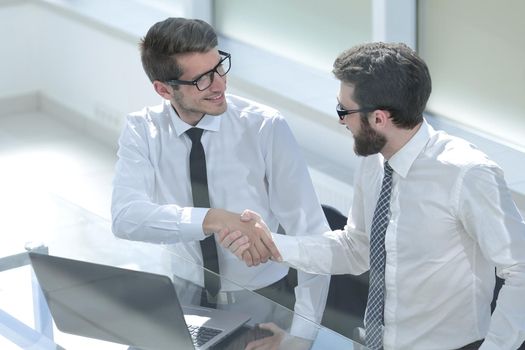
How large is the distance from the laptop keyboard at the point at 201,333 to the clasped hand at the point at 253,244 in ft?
1.16

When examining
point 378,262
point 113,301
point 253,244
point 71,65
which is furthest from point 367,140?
point 71,65

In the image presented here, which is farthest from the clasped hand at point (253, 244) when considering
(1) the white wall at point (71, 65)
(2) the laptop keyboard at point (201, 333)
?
(1) the white wall at point (71, 65)

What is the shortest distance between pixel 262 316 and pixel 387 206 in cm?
42

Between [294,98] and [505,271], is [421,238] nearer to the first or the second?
[505,271]

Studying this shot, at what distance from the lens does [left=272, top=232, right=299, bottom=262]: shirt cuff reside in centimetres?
279

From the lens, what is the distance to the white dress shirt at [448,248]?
2.40 metres

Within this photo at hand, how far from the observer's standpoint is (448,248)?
2527 mm

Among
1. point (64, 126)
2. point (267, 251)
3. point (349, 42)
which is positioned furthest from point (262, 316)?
point (64, 126)

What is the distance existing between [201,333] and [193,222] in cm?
48

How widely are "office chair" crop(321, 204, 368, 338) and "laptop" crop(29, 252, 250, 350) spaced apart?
566mm

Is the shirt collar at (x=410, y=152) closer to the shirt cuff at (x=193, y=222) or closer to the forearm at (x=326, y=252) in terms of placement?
the forearm at (x=326, y=252)

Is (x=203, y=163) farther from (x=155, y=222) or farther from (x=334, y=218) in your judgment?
(x=334, y=218)

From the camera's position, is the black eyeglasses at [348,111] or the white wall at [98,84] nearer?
the black eyeglasses at [348,111]

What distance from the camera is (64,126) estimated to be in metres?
6.80
